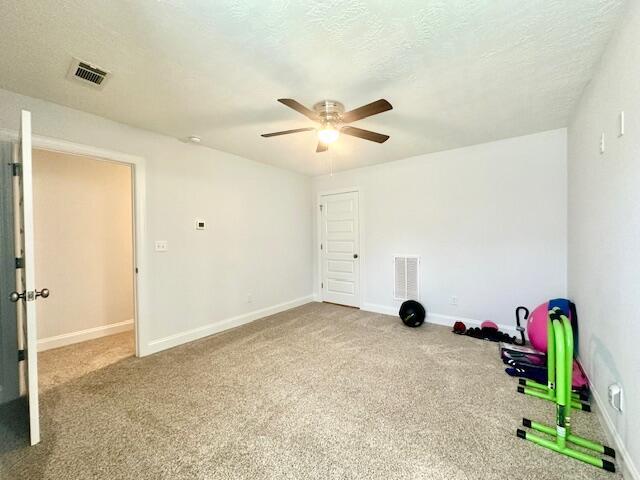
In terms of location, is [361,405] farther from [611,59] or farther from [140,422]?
[611,59]

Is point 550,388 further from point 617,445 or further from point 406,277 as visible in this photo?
point 406,277

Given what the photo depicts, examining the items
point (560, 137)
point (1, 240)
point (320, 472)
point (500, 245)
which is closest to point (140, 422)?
point (320, 472)

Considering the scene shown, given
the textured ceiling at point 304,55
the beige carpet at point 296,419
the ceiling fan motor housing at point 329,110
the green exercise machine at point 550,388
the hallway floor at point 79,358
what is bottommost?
the hallway floor at point 79,358

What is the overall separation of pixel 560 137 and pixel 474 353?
2637 millimetres

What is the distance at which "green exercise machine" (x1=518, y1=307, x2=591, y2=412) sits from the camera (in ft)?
6.71

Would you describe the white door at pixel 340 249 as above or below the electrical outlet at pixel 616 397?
above

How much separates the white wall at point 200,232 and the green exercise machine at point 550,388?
343cm

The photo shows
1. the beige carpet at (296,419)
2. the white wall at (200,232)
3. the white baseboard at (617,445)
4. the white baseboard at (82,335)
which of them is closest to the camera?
the white baseboard at (617,445)

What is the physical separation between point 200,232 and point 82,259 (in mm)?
1640

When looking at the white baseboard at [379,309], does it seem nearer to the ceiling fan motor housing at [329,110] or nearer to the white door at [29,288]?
the ceiling fan motor housing at [329,110]

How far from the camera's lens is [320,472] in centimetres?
151

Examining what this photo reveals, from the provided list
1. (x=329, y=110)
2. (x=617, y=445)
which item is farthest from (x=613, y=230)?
(x=329, y=110)

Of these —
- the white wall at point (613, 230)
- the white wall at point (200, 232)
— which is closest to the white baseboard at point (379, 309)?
the white wall at point (200, 232)

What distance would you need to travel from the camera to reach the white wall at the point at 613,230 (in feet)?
4.60
